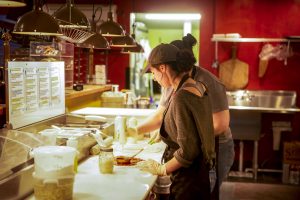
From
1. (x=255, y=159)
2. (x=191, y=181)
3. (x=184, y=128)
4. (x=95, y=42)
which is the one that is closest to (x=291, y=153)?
(x=255, y=159)

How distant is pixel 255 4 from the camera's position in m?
7.39

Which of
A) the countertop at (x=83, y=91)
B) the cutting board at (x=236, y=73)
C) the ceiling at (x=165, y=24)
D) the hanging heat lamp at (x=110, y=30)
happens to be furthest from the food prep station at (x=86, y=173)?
the ceiling at (x=165, y=24)

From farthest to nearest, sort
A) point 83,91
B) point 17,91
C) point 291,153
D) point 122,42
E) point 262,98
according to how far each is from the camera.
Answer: point 262,98 < point 291,153 < point 83,91 < point 122,42 < point 17,91

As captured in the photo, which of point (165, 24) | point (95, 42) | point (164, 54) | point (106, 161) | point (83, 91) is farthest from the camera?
point (165, 24)

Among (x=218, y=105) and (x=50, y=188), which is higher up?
A: (x=218, y=105)

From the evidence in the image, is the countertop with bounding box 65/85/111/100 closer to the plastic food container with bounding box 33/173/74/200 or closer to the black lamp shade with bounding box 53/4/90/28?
the black lamp shade with bounding box 53/4/90/28

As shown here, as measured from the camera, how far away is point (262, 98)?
7.41m

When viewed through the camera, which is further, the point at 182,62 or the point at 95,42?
the point at 95,42

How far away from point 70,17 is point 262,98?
4.81 meters

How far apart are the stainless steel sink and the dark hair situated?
15.0ft

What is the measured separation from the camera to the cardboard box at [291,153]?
6.82 m

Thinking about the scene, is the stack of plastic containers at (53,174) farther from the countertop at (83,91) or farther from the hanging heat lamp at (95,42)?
the countertop at (83,91)

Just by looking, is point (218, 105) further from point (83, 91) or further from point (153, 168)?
point (83, 91)

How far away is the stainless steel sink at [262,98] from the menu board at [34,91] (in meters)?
3.81
